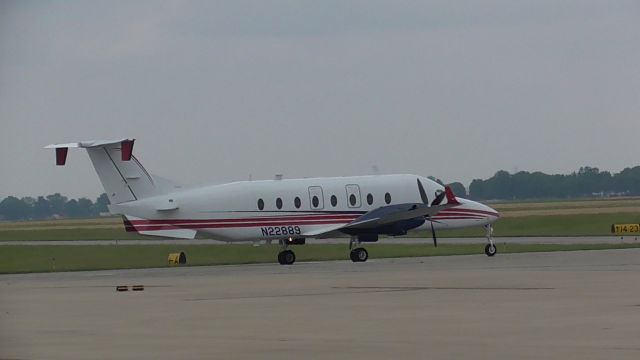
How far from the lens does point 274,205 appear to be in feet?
169

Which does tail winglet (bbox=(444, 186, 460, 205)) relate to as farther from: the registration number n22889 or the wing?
the registration number n22889

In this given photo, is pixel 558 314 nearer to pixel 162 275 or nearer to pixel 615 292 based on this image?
pixel 615 292

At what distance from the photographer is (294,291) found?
33781mm

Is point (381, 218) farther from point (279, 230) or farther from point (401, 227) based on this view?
point (279, 230)

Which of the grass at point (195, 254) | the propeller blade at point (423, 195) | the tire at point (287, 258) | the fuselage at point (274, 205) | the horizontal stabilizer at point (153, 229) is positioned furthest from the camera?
the grass at point (195, 254)

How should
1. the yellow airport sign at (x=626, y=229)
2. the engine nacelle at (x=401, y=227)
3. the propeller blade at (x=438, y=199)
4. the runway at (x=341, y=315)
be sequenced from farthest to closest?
1. the yellow airport sign at (x=626, y=229)
2. the propeller blade at (x=438, y=199)
3. the engine nacelle at (x=401, y=227)
4. the runway at (x=341, y=315)

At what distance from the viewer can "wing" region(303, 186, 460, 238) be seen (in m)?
51.7

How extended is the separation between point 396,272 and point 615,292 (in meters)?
12.2

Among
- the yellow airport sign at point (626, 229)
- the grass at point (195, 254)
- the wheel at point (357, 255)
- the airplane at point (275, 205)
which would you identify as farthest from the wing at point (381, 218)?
the yellow airport sign at point (626, 229)

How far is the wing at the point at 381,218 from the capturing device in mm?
51656

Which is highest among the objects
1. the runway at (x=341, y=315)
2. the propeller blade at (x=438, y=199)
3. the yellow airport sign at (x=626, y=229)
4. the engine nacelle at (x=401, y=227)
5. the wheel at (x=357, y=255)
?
the propeller blade at (x=438, y=199)

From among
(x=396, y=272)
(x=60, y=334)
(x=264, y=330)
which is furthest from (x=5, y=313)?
(x=396, y=272)

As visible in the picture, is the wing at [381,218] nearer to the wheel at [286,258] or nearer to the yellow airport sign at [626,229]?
the wheel at [286,258]

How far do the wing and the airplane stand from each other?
0.04 meters
